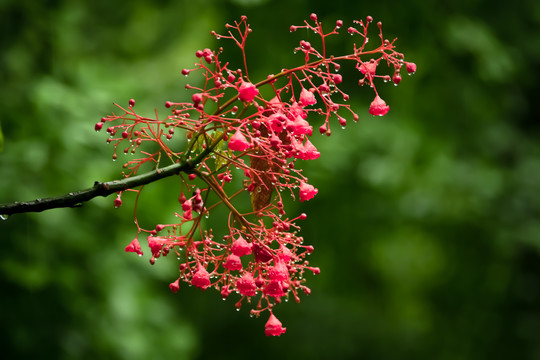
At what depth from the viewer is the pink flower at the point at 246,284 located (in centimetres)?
123

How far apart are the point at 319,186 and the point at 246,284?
3191mm

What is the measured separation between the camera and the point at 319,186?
4.40 meters

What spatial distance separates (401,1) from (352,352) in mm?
2979

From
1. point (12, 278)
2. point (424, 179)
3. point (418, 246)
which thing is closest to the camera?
point (12, 278)

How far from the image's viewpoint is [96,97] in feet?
10.6

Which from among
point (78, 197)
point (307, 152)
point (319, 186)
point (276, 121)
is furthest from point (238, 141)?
point (319, 186)

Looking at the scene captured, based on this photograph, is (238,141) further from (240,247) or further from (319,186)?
(319,186)

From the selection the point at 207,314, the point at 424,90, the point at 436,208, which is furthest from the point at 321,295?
the point at 424,90

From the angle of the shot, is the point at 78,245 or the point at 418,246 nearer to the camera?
the point at 78,245

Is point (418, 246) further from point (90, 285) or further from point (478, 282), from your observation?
point (90, 285)

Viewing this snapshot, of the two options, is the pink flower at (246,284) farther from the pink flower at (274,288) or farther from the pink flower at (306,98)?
the pink flower at (306,98)

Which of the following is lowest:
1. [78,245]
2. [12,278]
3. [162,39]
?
[12,278]

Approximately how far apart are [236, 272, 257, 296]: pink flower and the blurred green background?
1905 mm

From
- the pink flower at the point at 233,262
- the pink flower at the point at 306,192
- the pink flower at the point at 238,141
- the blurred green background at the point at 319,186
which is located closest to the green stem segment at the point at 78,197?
the pink flower at the point at 238,141
